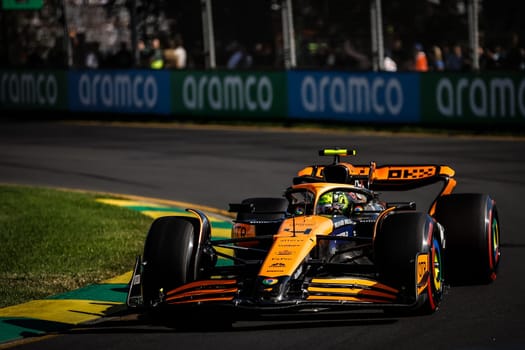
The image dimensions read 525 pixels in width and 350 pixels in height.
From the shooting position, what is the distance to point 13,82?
1225 inches

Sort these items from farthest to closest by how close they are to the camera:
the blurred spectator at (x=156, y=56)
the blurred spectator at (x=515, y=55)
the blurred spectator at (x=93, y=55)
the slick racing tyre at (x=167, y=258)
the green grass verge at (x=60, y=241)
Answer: the blurred spectator at (x=93, y=55), the blurred spectator at (x=156, y=56), the blurred spectator at (x=515, y=55), the green grass verge at (x=60, y=241), the slick racing tyre at (x=167, y=258)

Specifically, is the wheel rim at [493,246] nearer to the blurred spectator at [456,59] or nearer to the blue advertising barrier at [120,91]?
the blurred spectator at [456,59]

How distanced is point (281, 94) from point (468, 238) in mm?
16383

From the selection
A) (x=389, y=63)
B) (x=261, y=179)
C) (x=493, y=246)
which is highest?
(x=389, y=63)

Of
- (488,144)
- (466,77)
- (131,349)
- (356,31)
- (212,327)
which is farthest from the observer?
(356,31)

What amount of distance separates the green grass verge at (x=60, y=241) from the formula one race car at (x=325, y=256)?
164 centimetres

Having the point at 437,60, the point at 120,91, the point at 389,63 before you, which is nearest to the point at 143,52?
the point at 120,91

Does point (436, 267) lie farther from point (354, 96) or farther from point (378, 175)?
point (354, 96)

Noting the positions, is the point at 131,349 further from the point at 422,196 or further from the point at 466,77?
the point at 466,77

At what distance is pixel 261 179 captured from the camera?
1697 centimetres

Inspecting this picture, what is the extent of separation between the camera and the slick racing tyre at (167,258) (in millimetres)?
8594

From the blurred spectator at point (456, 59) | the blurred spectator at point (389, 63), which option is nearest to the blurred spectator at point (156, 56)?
the blurred spectator at point (389, 63)

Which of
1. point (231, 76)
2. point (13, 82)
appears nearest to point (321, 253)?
point (231, 76)

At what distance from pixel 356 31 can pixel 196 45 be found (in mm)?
4444
